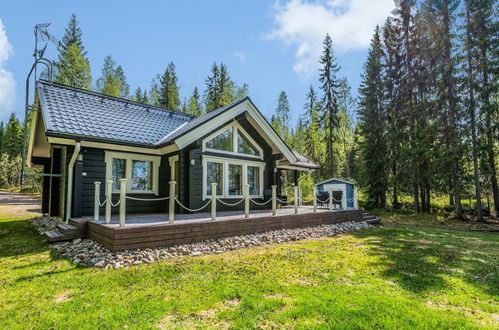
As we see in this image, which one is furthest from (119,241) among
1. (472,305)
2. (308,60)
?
(308,60)

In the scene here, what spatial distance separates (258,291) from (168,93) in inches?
1195

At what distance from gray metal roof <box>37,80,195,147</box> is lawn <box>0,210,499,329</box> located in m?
3.38

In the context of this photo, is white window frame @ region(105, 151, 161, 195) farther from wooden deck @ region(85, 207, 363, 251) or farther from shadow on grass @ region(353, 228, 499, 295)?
shadow on grass @ region(353, 228, 499, 295)

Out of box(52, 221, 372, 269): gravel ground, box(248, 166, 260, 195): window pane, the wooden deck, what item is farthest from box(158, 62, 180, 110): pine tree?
box(52, 221, 372, 269): gravel ground

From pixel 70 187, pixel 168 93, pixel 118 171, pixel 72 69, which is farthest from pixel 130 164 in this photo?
pixel 168 93

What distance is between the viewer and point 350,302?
3.38 meters

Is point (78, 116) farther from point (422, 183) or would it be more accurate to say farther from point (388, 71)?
point (388, 71)

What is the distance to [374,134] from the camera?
20.1m

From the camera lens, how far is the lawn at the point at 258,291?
2.94 m

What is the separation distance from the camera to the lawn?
116 inches

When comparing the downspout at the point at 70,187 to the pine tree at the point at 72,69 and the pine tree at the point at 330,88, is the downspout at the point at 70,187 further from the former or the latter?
the pine tree at the point at 330,88

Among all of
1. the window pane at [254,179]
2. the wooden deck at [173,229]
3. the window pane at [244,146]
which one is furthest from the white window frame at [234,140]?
the wooden deck at [173,229]

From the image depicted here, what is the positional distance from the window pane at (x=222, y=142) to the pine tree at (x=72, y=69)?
19.3m

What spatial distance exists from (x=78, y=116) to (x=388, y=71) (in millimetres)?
21181
